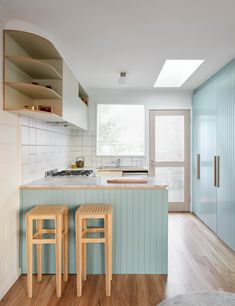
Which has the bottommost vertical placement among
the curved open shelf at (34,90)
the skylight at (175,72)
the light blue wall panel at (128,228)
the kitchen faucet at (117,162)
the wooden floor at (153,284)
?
the wooden floor at (153,284)

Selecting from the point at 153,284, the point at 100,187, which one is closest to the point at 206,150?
the point at 100,187

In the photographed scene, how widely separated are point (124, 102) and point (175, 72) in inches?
45.2

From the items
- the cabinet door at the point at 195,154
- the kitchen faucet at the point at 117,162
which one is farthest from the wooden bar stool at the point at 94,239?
the cabinet door at the point at 195,154

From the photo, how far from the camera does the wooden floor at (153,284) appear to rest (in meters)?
2.23

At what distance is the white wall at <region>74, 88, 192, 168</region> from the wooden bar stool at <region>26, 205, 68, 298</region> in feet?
9.22

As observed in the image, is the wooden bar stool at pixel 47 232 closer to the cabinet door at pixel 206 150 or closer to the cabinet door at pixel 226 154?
the cabinet door at pixel 226 154

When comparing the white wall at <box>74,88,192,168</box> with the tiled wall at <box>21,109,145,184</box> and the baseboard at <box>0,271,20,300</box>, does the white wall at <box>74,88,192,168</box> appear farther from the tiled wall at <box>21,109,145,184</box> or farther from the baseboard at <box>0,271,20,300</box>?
the baseboard at <box>0,271,20,300</box>

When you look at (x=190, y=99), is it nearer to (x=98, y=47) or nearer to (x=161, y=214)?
(x=98, y=47)

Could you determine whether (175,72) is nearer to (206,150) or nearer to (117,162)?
(206,150)

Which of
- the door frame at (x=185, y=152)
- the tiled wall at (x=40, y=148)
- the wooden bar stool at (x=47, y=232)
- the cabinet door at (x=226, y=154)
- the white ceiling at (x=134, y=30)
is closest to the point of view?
the white ceiling at (x=134, y=30)

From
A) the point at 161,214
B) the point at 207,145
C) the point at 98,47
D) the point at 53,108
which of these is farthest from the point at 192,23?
the point at 207,145

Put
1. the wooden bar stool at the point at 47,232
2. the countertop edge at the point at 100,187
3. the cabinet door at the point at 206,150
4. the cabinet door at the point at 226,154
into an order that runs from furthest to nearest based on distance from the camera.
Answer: the cabinet door at the point at 206,150
the cabinet door at the point at 226,154
the countertop edge at the point at 100,187
the wooden bar stool at the point at 47,232

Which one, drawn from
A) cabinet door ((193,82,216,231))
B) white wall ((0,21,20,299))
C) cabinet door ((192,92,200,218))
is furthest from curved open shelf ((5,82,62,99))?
cabinet door ((192,92,200,218))

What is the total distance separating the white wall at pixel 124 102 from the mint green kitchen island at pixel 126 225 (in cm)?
269
